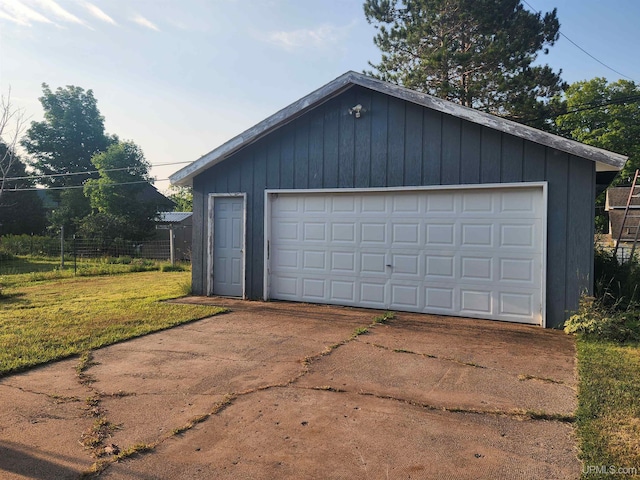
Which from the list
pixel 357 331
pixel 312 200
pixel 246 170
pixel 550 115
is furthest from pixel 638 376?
pixel 550 115

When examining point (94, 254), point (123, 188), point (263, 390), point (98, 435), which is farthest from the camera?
point (123, 188)

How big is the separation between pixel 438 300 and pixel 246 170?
450cm

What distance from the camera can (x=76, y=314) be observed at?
24.0 feet

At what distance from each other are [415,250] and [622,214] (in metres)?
10.0

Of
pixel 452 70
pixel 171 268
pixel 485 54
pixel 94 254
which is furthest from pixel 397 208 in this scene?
pixel 94 254

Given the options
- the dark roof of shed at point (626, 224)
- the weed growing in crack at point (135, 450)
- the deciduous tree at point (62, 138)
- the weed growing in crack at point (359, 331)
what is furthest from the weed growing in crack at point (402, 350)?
the deciduous tree at point (62, 138)

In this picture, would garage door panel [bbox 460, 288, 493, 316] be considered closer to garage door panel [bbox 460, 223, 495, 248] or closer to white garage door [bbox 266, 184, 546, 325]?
white garage door [bbox 266, 184, 546, 325]

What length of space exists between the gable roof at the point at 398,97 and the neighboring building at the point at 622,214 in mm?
5334

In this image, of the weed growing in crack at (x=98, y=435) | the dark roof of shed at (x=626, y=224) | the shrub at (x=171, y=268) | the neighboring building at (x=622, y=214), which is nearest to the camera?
the weed growing in crack at (x=98, y=435)

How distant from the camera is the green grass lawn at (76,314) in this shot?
206 inches

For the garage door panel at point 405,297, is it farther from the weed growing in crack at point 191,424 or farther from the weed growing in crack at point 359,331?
the weed growing in crack at point 191,424

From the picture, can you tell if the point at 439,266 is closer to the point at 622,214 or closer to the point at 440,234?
the point at 440,234

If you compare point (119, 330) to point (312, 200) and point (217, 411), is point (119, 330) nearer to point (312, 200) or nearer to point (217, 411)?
point (217, 411)

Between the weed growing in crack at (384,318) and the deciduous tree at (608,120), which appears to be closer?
the weed growing in crack at (384,318)
